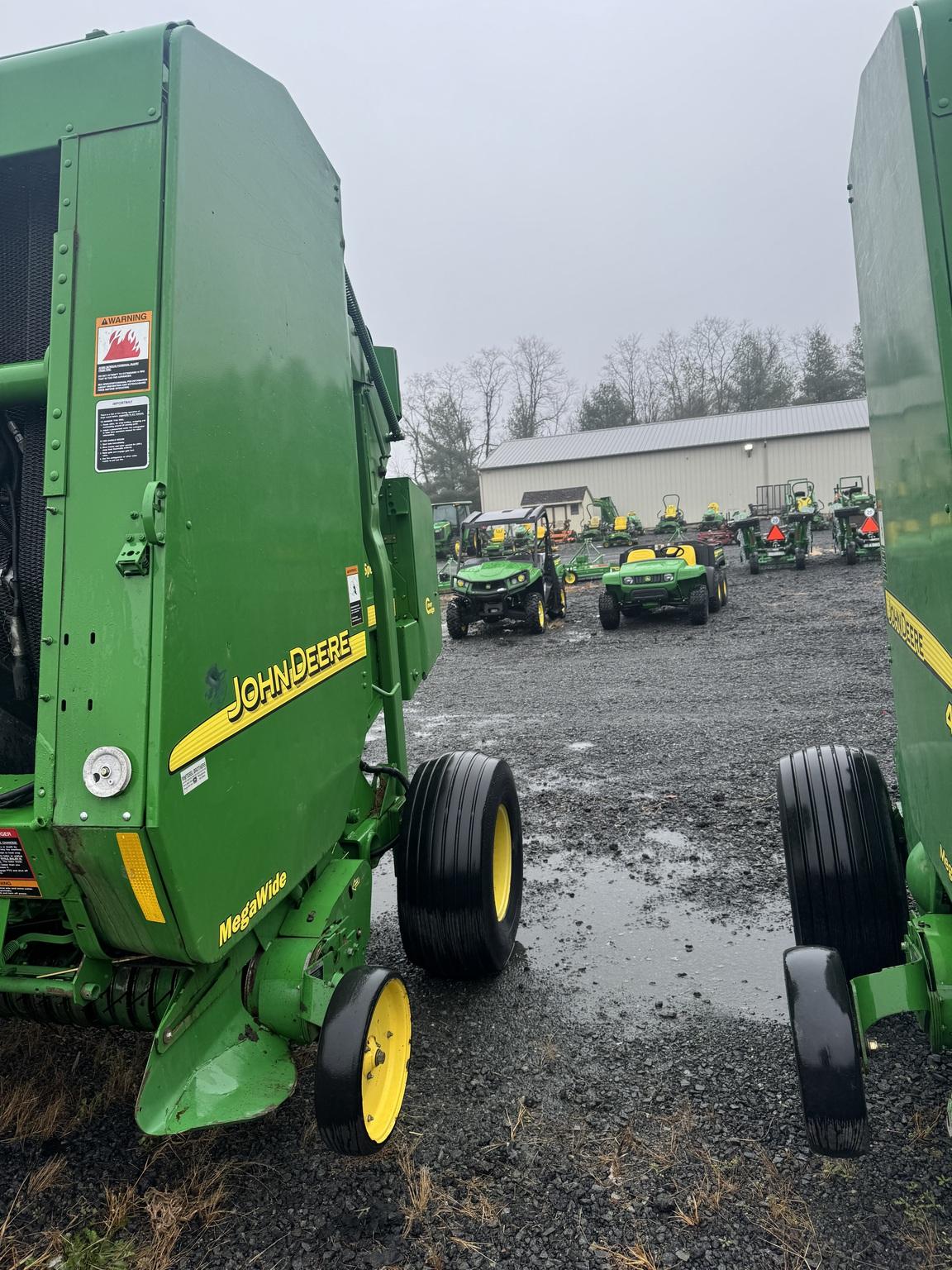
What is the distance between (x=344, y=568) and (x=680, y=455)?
38203mm

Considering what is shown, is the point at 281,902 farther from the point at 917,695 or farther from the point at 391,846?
the point at 917,695

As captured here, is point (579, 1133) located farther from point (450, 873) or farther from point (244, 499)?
point (244, 499)

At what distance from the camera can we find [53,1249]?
7.46 ft

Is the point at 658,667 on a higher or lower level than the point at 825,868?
higher

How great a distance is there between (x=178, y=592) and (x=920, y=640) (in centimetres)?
192

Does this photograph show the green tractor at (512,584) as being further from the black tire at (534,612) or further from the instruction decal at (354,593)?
the instruction decal at (354,593)

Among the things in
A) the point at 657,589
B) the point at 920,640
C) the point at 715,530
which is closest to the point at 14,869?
the point at 920,640

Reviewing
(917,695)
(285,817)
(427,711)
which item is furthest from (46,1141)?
(427,711)

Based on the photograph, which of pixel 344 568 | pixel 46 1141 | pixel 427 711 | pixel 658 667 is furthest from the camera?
pixel 658 667

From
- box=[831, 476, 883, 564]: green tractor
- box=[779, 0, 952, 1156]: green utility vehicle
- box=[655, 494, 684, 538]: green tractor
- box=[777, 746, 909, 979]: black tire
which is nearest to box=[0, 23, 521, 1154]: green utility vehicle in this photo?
box=[779, 0, 952, 1156]: green utility vehicle

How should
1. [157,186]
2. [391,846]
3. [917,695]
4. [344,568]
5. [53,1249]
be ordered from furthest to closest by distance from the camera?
[391,846] → [344,568] → [917,695] → [53,1249] → [157,186]

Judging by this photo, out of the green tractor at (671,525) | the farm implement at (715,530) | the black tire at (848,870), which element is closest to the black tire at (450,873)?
the black tire at (848,870)

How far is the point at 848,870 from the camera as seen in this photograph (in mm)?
3016

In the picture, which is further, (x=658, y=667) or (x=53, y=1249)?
(x=658, y=667)
